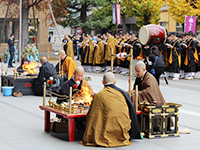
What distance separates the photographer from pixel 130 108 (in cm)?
702

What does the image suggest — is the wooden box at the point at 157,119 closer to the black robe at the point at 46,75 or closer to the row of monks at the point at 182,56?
the black robe at the point at 46,75

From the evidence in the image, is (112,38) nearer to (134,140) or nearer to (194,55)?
(194,55)

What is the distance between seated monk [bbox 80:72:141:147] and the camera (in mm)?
6789

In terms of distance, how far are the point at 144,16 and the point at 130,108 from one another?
33.7m

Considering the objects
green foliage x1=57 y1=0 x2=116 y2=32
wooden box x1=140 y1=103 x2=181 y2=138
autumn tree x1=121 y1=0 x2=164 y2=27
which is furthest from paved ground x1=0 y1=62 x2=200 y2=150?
green foliage x1=57 y1=0 x2=116 y2=32

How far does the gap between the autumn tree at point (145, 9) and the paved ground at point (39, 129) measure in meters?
25.7

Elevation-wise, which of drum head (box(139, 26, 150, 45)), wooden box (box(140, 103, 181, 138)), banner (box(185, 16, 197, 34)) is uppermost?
banner (box(185, 16, 197, 34))

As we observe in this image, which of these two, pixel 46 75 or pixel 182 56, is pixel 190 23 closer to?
pixel 182 56

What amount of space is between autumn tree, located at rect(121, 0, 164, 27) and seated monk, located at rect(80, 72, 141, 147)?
3199 cm

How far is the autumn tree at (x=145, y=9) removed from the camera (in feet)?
125

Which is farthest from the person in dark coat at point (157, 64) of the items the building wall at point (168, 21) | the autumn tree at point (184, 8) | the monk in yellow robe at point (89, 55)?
the building wall at point (168, 21)

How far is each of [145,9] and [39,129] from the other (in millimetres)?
31829

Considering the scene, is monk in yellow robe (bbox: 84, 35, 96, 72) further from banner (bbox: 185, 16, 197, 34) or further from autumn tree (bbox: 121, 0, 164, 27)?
autumn tree (bbox: 121, 0, 164, 27)

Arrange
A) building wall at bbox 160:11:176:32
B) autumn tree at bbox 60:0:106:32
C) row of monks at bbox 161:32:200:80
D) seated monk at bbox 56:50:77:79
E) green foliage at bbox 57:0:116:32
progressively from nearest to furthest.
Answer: seated monk at bbox 56:50:77:79
row of monks at bbox 161:32:200:80
autumn tree at bbox 60:0:106:32
green foliage at bbox 57:0:116:32
building wall at bbox 160:11:176:32
